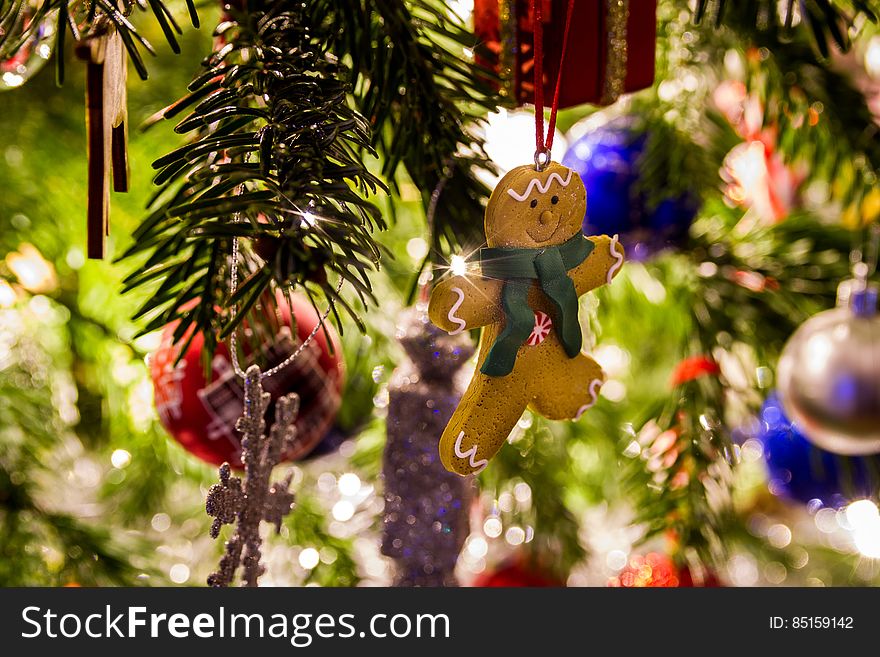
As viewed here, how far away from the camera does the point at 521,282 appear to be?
49 cm

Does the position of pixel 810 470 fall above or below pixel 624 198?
below

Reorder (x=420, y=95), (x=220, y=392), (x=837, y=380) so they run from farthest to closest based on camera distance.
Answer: (x=837, y=380) < (x=220, y=392) < (x=420, y=95)

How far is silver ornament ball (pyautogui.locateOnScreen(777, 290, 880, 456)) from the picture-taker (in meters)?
0.76

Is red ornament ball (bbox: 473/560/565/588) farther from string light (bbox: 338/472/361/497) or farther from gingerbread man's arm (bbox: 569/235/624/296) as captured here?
gingerbread man's arm (bbox: 569/235/624/296)

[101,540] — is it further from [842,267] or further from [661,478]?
[842,267]

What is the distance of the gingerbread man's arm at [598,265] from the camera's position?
51 centimetres

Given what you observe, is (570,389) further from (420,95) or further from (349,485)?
(349,485)

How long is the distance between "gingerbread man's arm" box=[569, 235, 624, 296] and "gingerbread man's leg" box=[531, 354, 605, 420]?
50 millimetres

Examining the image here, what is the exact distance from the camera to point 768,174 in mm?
1095

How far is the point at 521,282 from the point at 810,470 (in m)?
0.53

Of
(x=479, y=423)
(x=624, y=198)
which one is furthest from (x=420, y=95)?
(x=624, y=198)

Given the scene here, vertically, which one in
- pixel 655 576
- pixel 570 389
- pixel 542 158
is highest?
pixel 542 158

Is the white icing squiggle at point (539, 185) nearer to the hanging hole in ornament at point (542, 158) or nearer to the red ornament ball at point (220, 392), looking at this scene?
the hanging hole in ornament at point (542, 158)
